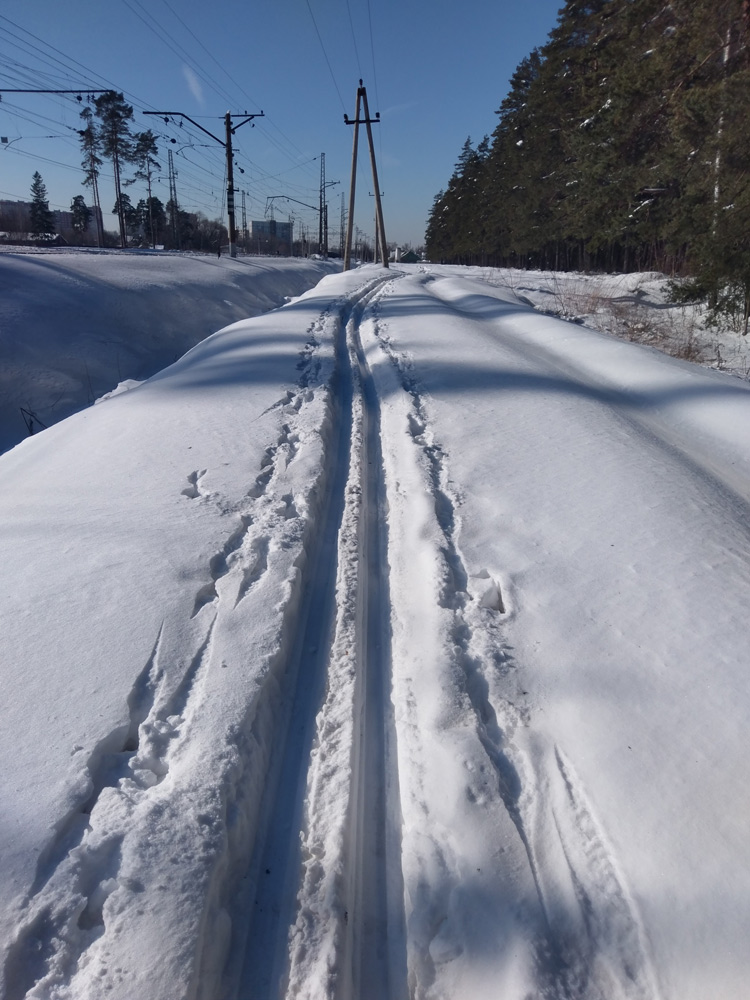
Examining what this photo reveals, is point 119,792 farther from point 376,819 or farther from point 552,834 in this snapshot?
point 552,834

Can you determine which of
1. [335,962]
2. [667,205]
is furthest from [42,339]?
[667,205]

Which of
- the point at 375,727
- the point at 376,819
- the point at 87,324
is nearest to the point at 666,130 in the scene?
the point at 87,324

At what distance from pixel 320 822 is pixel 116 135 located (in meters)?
59.4

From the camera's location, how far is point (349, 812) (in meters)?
1.94

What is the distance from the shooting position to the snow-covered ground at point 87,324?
7.87 m

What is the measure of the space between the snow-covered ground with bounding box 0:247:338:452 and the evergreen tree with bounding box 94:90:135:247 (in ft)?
131

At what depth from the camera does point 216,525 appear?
344 centimetres

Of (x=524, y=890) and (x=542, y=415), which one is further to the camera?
(x=542, y=415)

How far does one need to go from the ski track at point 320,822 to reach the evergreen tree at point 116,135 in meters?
53.0

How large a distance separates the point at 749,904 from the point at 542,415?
13.5 feet

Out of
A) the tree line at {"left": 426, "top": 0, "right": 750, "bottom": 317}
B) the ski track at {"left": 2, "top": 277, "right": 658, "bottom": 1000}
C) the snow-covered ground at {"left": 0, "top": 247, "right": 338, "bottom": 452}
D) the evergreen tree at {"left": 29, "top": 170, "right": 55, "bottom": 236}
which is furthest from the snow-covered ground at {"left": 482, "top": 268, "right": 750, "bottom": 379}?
the evergreen tree at {"left": 29, "top": 170, "right": 55, "bottom": 236}

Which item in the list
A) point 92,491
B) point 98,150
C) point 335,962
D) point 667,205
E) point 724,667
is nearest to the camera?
point 335,962

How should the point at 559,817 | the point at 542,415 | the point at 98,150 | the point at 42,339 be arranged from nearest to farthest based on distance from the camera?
the point at 559,817, the point at 542,415, the point at 42,339, the point at 98,150

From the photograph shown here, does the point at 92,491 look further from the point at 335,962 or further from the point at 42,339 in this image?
the point at 42,339
